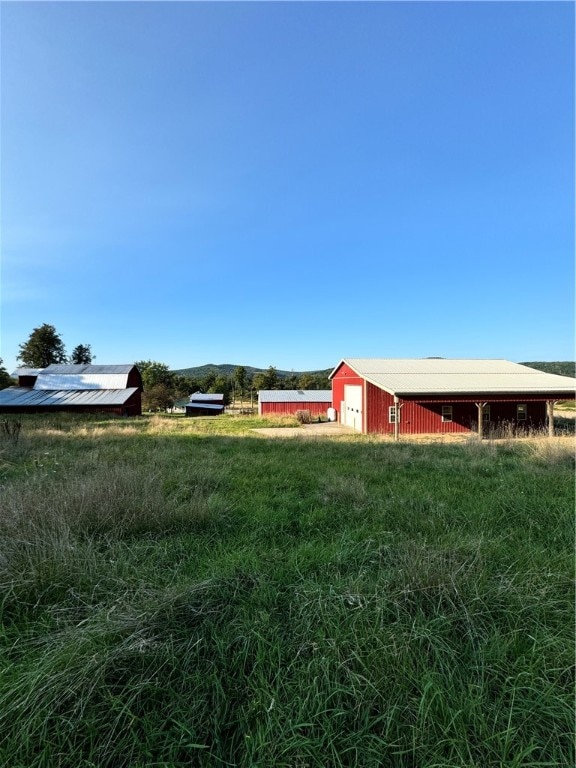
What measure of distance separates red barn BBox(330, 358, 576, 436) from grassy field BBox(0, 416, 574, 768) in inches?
595

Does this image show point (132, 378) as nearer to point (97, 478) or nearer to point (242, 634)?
point (97, 478)

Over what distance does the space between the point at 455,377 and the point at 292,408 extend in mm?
17133

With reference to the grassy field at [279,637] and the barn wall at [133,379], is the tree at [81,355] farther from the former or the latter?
the grassy field at [279,637]

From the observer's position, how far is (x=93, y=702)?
1.68m

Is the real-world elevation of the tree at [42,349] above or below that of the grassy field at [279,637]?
above

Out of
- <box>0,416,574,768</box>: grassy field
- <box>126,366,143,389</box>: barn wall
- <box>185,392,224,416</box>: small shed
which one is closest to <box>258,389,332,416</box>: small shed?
<box>185,392,224,416</box>: small shed

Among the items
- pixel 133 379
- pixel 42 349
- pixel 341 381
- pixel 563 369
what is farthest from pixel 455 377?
pixel 42 349

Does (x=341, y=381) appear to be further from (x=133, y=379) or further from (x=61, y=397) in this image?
(x=61, y=397)

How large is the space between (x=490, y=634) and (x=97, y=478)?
4.76 meters

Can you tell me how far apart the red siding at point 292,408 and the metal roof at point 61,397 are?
13.6 m

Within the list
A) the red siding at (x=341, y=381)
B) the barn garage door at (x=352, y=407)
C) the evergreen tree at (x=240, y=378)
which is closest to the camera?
the barn garage door at (x=352, y=407)

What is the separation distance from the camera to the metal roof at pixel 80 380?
3462cm

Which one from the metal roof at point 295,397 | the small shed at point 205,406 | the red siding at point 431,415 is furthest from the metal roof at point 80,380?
the red siding at point 431,415

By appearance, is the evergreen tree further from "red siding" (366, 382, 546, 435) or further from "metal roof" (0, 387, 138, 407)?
"red siding" (366, 382, 546, 435)
